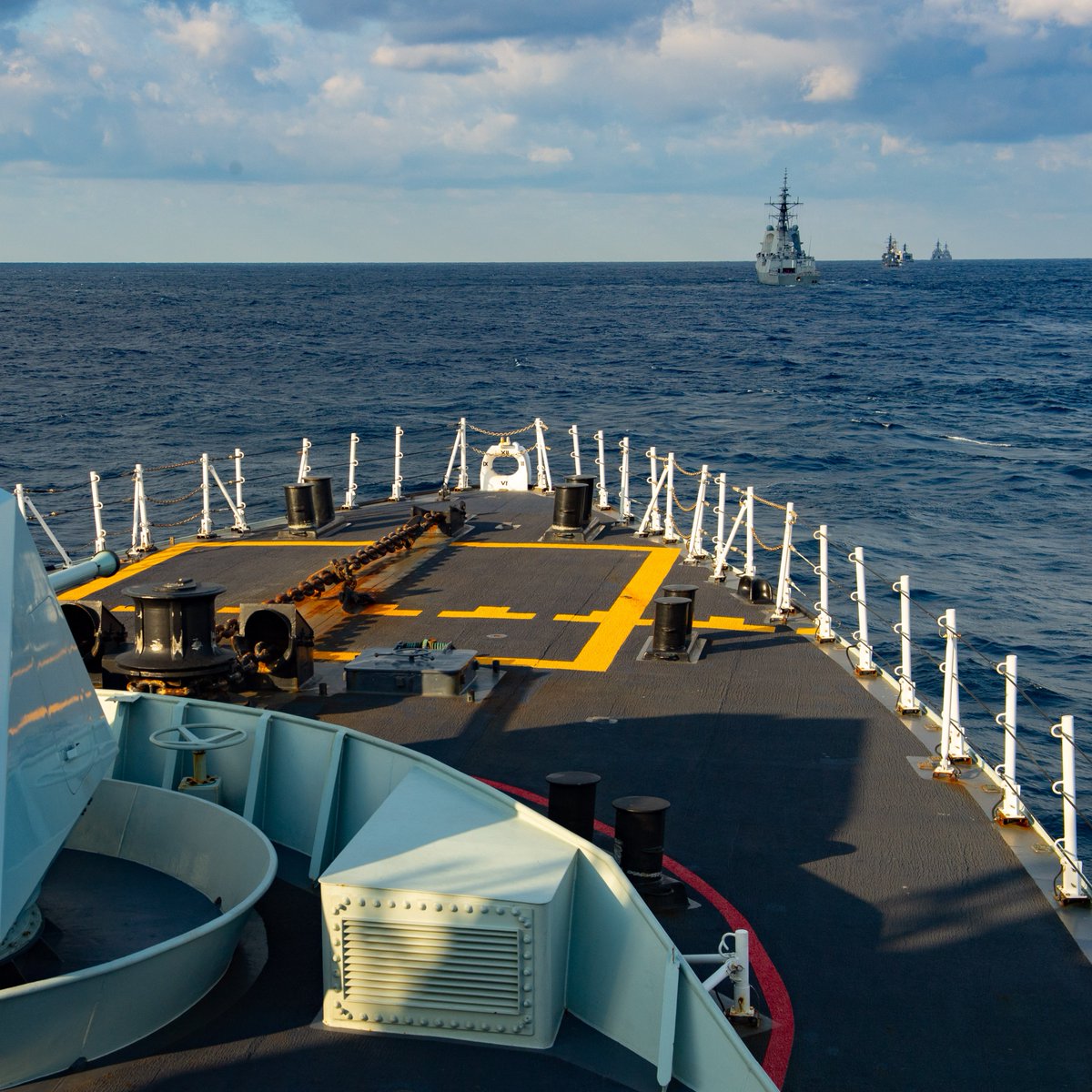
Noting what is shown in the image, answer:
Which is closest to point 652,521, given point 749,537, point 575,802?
point 749,537

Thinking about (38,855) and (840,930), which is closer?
(38,855)

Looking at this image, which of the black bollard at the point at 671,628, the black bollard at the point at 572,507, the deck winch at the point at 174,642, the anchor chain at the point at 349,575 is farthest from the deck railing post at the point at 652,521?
the deck winch at the point at 174,642

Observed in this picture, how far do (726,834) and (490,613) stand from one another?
6.25 meters

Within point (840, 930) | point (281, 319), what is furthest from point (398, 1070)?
point (281, 319)

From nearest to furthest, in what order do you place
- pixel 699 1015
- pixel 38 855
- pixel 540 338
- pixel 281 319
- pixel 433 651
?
pixel 699 1015 → pixel 38 855 → pixel 433 651 → pixel 540 338 → pixel 281 319

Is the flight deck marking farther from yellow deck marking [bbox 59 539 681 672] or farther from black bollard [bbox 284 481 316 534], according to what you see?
black bollard [bbox 284 481 316 534]

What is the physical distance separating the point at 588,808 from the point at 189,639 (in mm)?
4379

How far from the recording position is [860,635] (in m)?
12.0

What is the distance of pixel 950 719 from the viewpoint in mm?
9711

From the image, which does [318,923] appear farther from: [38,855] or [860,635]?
[860,635]

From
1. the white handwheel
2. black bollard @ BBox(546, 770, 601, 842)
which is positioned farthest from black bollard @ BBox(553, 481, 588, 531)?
black bollard @ BBox(546, 770, 601, 842)

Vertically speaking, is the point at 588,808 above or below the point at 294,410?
above

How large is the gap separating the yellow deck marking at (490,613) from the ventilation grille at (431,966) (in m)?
8.08

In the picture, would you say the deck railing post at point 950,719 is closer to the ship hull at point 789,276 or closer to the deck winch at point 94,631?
the deck winch at point 94,631
